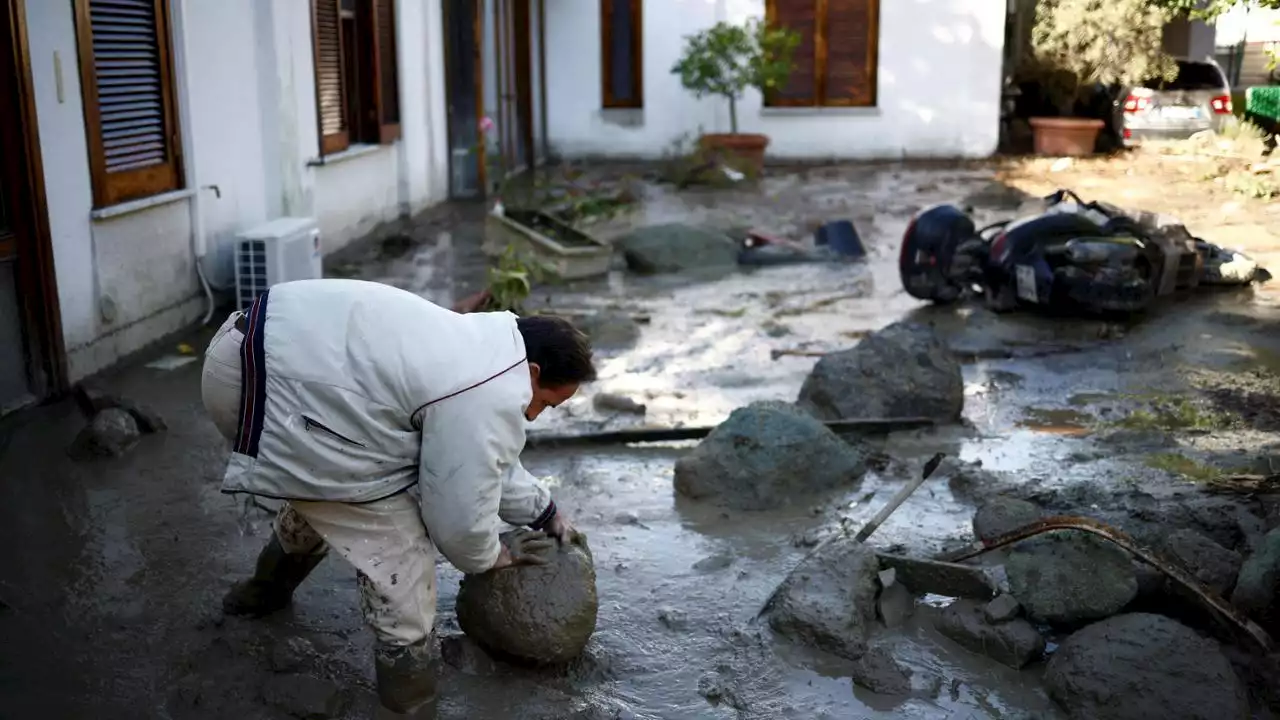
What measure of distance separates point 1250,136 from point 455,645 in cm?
1583

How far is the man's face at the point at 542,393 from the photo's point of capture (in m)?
2.82

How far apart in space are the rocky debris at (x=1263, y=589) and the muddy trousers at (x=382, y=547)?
91.5 inches

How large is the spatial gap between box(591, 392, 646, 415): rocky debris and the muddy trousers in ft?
8.81

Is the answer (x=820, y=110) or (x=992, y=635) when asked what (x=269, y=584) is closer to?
(x=992, y=635)

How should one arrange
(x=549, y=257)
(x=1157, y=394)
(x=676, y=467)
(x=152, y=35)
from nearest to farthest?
(x=676, y=467) < (x=1157, y=394) < (x=152, y=35) < (x=549, y=257)

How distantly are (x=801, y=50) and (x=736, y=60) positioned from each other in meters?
1.96

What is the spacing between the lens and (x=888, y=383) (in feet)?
17.7

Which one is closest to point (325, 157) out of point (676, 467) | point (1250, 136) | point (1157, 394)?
point (676, 467)

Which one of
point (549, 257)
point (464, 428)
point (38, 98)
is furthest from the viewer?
point (549, 257)

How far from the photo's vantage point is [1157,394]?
233 inches

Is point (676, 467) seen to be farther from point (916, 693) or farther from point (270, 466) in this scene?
point (270, 466)

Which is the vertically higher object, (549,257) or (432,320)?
(432,320)

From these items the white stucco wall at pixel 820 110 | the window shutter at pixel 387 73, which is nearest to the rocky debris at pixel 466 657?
the window shutter at pixel 387 73

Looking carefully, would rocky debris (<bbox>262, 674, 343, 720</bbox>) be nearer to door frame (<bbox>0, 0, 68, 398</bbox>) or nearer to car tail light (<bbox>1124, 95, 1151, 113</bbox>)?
door frame (<bbox>0, 0, 68, 398</bbox>)
